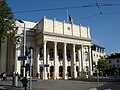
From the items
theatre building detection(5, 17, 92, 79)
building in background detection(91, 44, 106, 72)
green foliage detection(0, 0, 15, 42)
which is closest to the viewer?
green foliage detection(0, 0, 15, 42)

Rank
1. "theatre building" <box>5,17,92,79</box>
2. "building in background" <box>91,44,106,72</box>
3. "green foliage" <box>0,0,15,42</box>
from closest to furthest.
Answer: "green foliage" <box>0,0,15,42</box>, "theatre building" <box>5,17,92,79</box>, "building in background" <box>91,44,106,72</box>

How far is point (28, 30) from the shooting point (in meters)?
51.7

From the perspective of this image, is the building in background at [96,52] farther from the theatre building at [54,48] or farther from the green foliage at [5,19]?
the green foliage at [5,19]

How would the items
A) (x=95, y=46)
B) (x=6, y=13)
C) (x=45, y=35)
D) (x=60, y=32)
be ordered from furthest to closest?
1. (x=95, y=46)
2. (x=60, y=32)
3. (x=45, y=35)
4. (x=6, y=13)

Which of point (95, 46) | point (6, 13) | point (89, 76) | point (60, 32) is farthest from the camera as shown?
point (95, 46)

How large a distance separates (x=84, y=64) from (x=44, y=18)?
17398mm

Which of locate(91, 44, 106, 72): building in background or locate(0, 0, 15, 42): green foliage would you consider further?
locate(91, 44, 106, 72): building in background

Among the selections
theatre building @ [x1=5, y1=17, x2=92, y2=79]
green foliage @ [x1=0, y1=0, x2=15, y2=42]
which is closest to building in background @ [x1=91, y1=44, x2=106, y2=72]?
theatre building @ [x1=5, y1=17, x2=92, y2=79]

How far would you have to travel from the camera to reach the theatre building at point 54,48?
48.5 metres

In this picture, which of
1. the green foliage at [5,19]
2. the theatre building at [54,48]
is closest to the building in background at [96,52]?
the theatre building at [54,48]

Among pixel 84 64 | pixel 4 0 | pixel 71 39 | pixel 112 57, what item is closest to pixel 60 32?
pixel 71 39

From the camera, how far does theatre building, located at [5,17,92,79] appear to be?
48.5 metres

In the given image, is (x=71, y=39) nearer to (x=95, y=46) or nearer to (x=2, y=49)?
(x=2, y=49)

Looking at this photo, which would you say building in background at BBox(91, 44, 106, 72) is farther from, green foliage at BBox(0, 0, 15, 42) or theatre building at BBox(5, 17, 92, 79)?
green foliage at BBox(0, 0, 15, 42)
